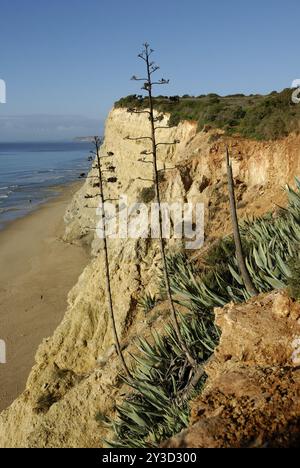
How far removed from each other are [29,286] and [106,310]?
1221 centimetres

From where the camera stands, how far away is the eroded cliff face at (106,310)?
10242 mm

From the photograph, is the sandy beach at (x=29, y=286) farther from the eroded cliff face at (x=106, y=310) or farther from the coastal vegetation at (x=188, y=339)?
the coastal vegetation at (x=188, y=339)

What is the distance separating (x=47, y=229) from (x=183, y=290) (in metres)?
30.0

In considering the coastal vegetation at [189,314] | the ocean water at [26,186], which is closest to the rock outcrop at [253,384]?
the coastal vegetation at [189,314]

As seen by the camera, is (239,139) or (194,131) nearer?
(239,139)

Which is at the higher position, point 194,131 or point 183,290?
point 194,131

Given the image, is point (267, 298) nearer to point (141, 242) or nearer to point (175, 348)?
point (175, 348)

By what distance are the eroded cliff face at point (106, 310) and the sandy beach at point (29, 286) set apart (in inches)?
131

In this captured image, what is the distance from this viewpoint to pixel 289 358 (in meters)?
5.30

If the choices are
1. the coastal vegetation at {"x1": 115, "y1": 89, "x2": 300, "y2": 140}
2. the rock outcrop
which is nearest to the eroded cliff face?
the coastal vegetation at {"x1": 115, "y1": 89, "x2": 300, "y2": 140}

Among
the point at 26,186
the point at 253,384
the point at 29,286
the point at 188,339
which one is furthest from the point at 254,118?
the point at 26,186

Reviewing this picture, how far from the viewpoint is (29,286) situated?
24.7 m

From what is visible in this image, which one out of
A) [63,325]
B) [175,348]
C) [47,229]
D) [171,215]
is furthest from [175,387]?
[47,229]

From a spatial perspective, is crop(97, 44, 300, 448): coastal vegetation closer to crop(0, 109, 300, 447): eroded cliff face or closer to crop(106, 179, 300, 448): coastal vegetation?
crop(106, 179, 300, 448): coastal vegetation
